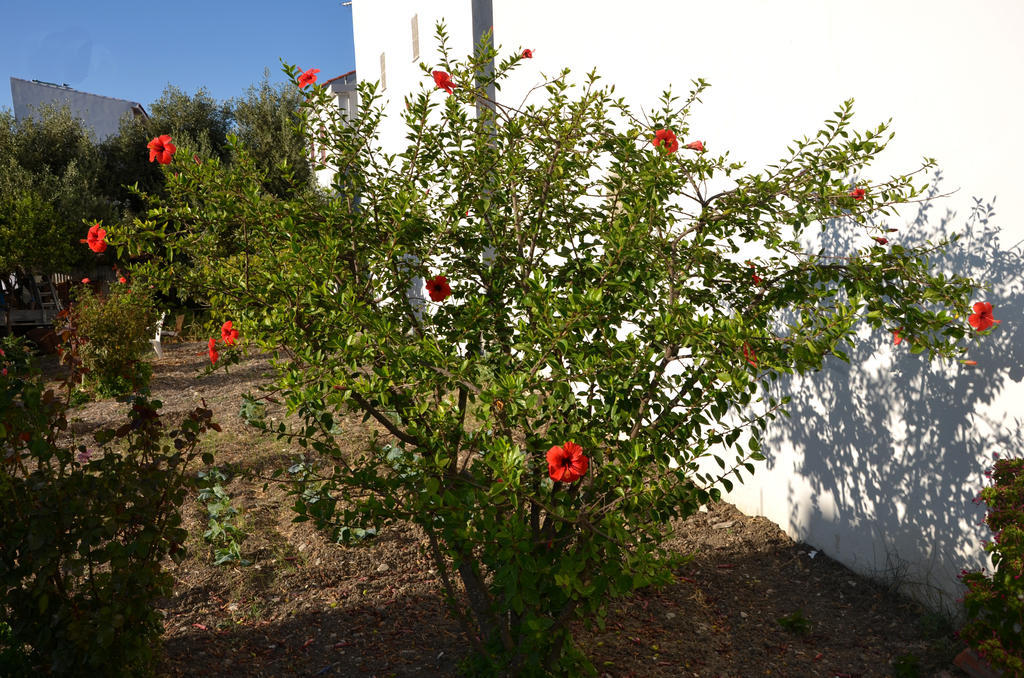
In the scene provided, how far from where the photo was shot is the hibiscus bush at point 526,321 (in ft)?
7.29

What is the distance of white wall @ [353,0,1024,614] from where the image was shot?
10.4ft

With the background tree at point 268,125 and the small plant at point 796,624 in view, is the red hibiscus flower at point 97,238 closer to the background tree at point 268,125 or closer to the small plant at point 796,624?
the small plant at point 796,624

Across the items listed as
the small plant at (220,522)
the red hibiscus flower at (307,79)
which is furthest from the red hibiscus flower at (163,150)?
the small plant at (220,522)

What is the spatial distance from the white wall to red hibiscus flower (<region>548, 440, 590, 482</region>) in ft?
7.24

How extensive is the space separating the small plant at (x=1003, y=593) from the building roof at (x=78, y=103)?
19.8 metres

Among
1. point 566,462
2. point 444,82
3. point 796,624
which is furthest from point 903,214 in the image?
point 566,462

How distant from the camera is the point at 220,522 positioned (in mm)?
4672

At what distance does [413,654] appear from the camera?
3275 millimetres

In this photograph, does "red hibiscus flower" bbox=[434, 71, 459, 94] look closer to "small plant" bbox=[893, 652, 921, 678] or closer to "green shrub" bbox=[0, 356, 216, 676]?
"green shrub" bbox=[0, 356, 216, 676]

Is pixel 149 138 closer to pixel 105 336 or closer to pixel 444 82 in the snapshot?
pixel 105 336

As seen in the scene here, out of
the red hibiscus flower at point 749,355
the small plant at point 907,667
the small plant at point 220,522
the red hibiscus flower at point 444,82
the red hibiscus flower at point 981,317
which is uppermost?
the red hibiscus flower at point 444,82

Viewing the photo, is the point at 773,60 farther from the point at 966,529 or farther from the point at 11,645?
the point at 11,645

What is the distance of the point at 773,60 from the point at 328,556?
A: 3.91 meters

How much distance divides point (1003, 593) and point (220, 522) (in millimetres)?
4181
